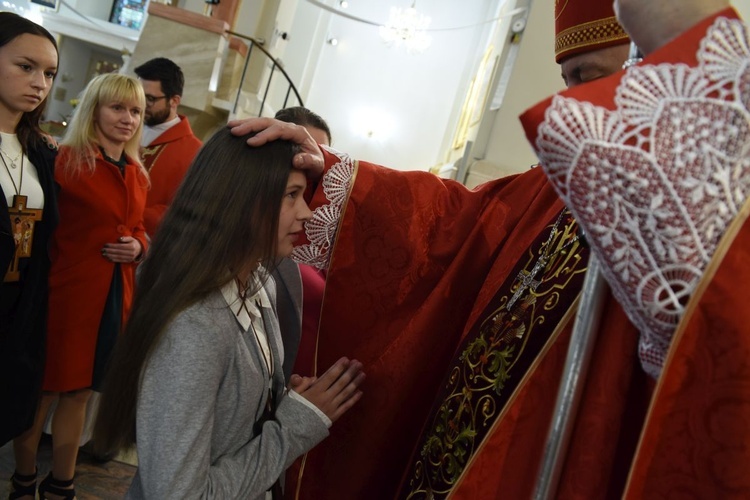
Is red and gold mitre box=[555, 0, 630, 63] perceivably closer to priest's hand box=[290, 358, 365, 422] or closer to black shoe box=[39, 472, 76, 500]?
priest's hand box=[290, 358, 365, 422]

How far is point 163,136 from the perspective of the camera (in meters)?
3.87

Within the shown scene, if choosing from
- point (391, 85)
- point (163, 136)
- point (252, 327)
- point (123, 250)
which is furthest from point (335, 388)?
point (391, 85)

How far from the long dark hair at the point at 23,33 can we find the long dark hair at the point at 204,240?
1.47m

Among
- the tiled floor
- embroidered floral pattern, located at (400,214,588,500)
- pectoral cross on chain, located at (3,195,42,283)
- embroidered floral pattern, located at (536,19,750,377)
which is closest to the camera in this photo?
embroidered floral pattern, located at (536,19,750,377)

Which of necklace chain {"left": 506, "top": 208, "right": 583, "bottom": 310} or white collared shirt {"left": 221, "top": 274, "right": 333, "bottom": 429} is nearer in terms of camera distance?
necklace chain {"left": 506, "top": 208, "right": 583, "bottom": 310}

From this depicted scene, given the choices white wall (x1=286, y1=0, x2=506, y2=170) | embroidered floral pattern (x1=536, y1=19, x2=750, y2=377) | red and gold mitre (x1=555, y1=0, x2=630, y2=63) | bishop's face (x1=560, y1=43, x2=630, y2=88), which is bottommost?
embroidered floral pattern (x1=536, y1=19, x2=750, y2=377)

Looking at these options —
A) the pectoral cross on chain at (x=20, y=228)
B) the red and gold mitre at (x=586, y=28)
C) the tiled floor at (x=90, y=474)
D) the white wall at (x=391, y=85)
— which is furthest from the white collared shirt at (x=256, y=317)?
the white wall at (x=391, y=85)

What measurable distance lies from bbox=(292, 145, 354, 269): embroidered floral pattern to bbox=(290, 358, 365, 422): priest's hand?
0.28 meters

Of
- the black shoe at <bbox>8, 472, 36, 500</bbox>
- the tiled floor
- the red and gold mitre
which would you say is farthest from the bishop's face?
the tiled floor

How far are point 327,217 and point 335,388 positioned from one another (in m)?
0.40

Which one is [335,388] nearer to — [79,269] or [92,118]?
[79,269]

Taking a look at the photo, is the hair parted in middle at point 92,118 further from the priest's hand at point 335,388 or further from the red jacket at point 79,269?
the priest's hand at point 335,388

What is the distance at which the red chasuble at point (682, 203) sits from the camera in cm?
59

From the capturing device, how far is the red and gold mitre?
1351mm
